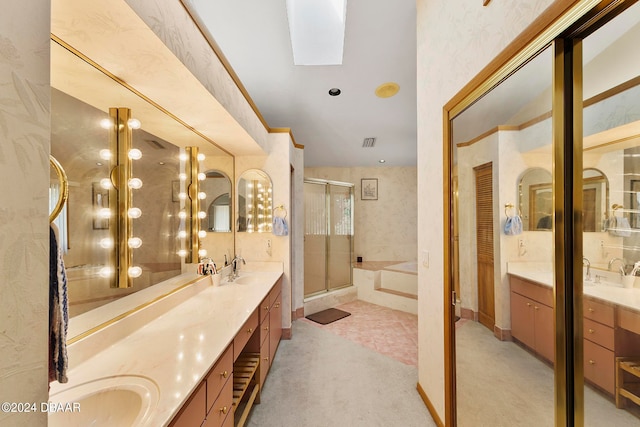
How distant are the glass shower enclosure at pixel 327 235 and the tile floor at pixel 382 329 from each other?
0.49 m

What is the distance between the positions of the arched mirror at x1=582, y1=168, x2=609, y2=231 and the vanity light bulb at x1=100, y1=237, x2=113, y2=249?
180cm

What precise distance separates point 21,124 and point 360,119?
329 cm

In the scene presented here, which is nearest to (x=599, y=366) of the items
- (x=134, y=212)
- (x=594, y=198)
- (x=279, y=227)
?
(x=594, y=198)

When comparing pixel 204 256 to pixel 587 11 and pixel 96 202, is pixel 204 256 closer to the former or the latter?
pixel 96 202

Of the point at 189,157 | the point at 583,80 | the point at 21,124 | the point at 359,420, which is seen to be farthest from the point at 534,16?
the point at 359,420

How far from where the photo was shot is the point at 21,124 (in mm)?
444

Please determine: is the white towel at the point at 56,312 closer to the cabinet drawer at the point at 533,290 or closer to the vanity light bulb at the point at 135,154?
the vanity light bulb at the point at 135,154

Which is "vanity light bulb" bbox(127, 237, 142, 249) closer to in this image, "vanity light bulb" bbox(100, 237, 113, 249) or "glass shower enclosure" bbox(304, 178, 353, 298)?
"vanity light bulb" bbox(100, 237, 113, 249)

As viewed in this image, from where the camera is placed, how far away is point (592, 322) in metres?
0.72

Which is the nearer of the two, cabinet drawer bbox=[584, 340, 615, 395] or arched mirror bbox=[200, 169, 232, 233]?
cabinet drawer bbox=[584, 340, 615, 395]

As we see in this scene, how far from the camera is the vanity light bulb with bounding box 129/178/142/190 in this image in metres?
1.31

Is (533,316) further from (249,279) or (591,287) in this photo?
(249,279)

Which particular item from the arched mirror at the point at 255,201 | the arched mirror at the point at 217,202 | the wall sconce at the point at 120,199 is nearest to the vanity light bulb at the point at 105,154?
the wall sconce at the point at 120,199

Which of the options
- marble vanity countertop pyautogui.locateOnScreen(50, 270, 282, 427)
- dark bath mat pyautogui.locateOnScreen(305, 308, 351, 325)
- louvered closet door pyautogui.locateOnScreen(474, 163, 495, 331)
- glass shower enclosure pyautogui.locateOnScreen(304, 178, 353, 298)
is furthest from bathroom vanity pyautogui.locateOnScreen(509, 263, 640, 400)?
glass shower enclosure pyautogui.locateOnScreen(304, 178, 353, 298)
